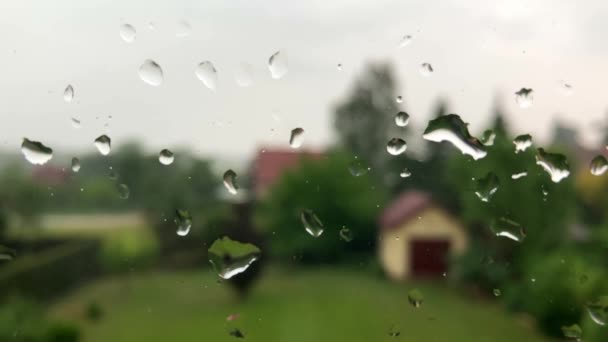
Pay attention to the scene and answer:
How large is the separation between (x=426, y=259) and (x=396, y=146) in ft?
0.33

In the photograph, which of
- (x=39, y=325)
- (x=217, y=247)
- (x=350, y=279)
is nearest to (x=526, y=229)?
(x=350, y=279)

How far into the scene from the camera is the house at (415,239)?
44 cm

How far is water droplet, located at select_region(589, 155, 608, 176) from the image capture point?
1.49ft

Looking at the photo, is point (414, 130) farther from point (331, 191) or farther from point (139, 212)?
point (139, 212)

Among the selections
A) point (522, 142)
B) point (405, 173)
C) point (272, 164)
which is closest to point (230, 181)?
point (272, 164)

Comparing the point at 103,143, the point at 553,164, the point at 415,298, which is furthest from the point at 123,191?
the point at 553,164

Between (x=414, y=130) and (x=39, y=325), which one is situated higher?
(x=414, y=130)

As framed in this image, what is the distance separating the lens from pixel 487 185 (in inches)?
17.3

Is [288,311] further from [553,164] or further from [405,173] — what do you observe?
[553,164]

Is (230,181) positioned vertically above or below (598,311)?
above

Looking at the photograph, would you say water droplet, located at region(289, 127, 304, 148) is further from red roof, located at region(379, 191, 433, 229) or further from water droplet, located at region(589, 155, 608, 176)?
water droplet, located at region(589, 155, 608, 176)

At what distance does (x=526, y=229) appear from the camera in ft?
1.50

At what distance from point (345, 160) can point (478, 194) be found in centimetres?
12

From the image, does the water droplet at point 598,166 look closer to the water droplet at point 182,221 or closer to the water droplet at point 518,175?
the water droplet at point 518,175
